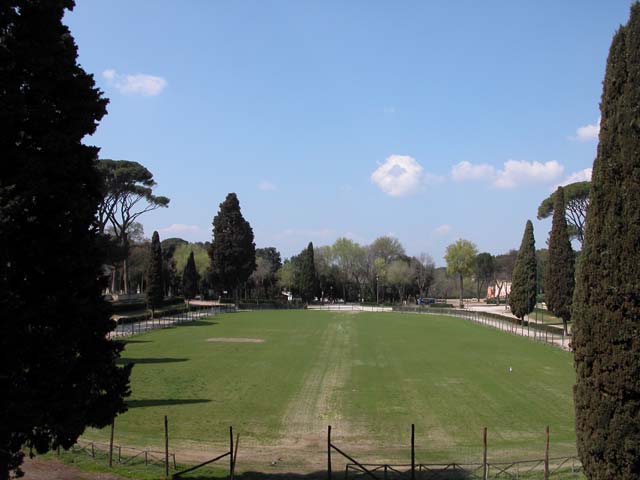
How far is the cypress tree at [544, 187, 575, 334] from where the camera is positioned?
153ft

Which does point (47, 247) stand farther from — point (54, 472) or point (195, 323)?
point (195, 323)

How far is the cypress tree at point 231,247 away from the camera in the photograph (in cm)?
8625

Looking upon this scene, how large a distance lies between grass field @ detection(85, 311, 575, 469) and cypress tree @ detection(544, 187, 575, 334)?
230 inches

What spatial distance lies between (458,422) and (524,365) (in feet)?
48.6

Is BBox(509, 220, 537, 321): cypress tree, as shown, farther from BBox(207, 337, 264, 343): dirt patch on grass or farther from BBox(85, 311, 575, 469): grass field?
BBox(207, 337, 264, 343): dirt patch on grass

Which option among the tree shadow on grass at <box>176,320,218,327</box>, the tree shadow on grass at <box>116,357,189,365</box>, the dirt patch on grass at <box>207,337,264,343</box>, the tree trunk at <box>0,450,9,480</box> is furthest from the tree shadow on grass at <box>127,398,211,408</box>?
the tree shadow on grass at <box>176,320,218,327</box>

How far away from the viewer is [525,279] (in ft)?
187

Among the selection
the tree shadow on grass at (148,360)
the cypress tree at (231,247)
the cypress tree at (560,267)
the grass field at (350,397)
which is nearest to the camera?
the grass field at (350,397)

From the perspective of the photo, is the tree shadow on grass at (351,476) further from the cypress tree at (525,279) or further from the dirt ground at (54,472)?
the cypress tree at (525,279)

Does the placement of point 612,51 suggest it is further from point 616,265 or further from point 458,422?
point 458,422

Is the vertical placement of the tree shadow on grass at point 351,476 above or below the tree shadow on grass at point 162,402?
above

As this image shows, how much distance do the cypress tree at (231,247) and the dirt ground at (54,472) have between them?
7184 cm

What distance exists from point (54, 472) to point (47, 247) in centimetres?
606

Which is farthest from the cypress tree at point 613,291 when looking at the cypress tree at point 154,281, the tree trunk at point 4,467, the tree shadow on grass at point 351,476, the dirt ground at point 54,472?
the cypress tree at point 154,281
